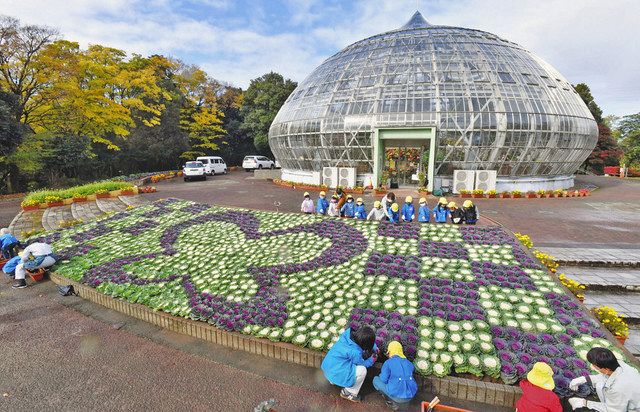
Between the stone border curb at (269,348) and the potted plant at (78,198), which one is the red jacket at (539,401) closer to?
the stone border curb at (269,348)

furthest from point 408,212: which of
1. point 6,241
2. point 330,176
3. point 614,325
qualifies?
point 330,176

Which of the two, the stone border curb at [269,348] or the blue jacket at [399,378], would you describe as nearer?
the blue jacket at [399,378]

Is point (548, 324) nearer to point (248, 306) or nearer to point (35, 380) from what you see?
point (248, 306)

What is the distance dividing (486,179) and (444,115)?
4.83 metres

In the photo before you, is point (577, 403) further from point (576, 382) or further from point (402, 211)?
point (402, 211)

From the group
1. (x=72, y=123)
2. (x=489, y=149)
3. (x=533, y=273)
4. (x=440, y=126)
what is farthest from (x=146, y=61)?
(x=533, y=273)

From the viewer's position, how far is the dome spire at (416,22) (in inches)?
1080

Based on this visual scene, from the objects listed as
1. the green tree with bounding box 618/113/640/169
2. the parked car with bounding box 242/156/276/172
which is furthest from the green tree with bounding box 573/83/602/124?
the parked car with bounding box 242/156/276/172

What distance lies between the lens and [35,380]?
5.08 metres

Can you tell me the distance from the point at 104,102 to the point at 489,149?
28.8 meters

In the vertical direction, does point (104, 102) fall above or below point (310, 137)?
above

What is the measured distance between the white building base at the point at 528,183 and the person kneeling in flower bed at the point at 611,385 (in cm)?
1924

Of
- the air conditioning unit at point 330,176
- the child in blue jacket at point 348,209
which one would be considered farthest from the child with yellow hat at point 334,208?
the air conditioning unit at point 330,176

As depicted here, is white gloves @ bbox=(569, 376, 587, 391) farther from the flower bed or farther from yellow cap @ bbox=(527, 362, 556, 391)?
yellow cap @ bbox=(527, 362, 556, 391)
